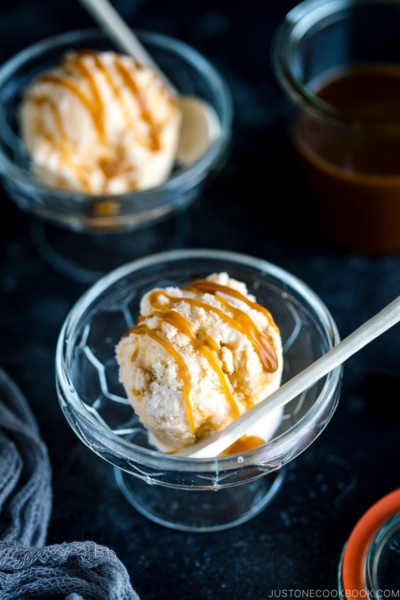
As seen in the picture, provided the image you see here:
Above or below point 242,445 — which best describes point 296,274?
above

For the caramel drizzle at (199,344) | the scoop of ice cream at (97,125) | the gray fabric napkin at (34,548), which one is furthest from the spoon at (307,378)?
the scoop of ice cream at (97,125)

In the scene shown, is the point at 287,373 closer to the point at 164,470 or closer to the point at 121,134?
the point at 164,470

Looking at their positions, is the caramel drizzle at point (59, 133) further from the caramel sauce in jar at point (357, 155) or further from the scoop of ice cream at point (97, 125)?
the caramel sauce in jar at point (357, 155)

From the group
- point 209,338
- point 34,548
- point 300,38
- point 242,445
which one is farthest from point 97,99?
point 34,548

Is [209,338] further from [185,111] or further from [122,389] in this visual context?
[185,111]

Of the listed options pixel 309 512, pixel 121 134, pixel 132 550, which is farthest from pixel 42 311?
pixel 309 512

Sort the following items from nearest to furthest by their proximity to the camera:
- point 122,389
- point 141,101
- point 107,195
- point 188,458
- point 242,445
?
point 188,458 → point 242,445 → point 122,389 → point 107,195 → point 141,101
